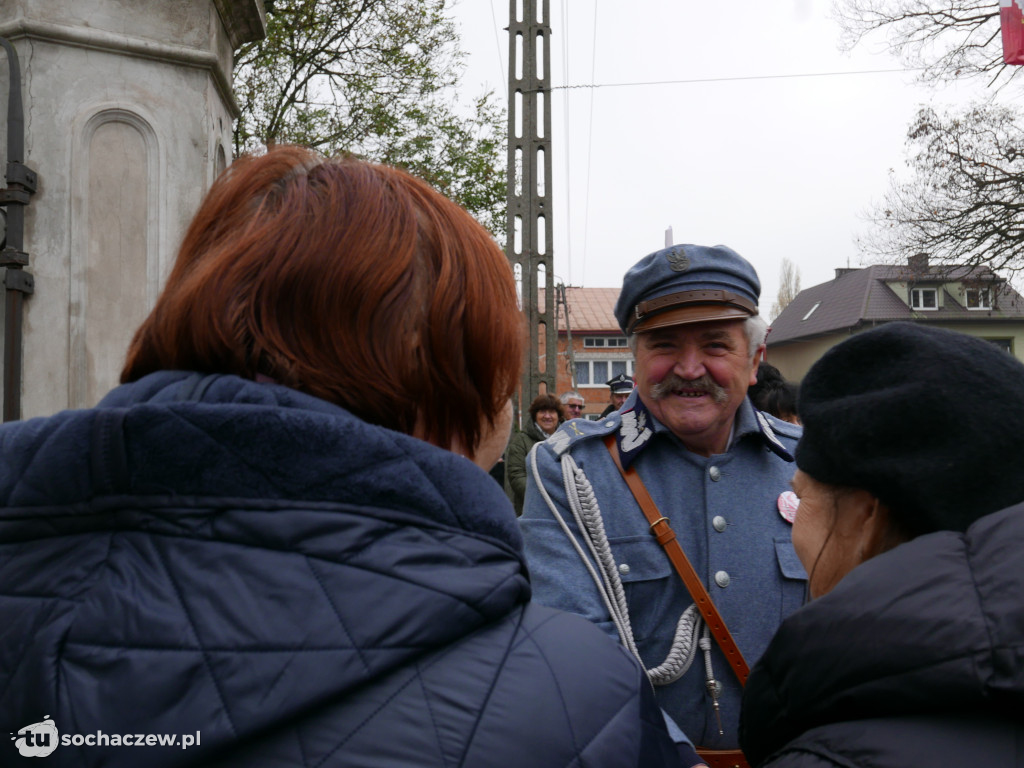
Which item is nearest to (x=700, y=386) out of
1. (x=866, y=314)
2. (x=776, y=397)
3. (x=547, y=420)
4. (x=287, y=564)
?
(x=287, y=564)

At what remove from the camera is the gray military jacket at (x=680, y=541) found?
193 cm

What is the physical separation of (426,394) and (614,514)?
1157mm

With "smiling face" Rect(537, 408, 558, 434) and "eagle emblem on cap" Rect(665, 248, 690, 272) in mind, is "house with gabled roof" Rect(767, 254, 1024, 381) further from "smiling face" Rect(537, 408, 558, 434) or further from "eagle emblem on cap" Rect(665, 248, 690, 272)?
"eagle emblem on cap" Rect(665, 248, 690, 272)

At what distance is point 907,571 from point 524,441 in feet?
24.2

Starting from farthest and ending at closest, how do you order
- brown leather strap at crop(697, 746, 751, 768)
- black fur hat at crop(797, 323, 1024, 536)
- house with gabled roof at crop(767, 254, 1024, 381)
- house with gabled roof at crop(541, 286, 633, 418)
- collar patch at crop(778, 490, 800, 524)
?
house with gabled roof at crop(541, 286, 633, 418) → house with gabled roof at crop(767, 254, 1024, 381) → collar patch at crop(778, 490, 800, 524) → brown leather strap at crop(697, 746, 751, 768) → black fur hat at crop(797, 323, 1024, 536)

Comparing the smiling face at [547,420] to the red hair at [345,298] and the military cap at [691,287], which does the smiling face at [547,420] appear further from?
the red hair at [345,298]

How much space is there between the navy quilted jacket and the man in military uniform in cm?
111

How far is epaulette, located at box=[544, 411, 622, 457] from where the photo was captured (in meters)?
2.13

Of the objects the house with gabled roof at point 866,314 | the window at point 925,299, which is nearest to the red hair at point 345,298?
the house with gabled roof at point 866,314

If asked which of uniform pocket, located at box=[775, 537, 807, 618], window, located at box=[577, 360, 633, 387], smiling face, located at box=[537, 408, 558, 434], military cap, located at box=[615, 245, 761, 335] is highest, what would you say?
window, located at box=[577, 360, 633, 387]

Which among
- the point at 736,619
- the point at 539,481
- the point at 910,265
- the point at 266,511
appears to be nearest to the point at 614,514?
the point at 539,481

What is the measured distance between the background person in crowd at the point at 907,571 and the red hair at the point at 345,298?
451 mm

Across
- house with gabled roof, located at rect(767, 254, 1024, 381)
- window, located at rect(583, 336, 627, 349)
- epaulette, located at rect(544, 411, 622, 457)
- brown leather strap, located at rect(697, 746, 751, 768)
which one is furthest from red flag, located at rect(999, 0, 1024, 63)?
window, located at rect(583, 336, 627, 349)

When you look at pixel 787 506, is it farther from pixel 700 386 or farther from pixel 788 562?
pixel 700 386
